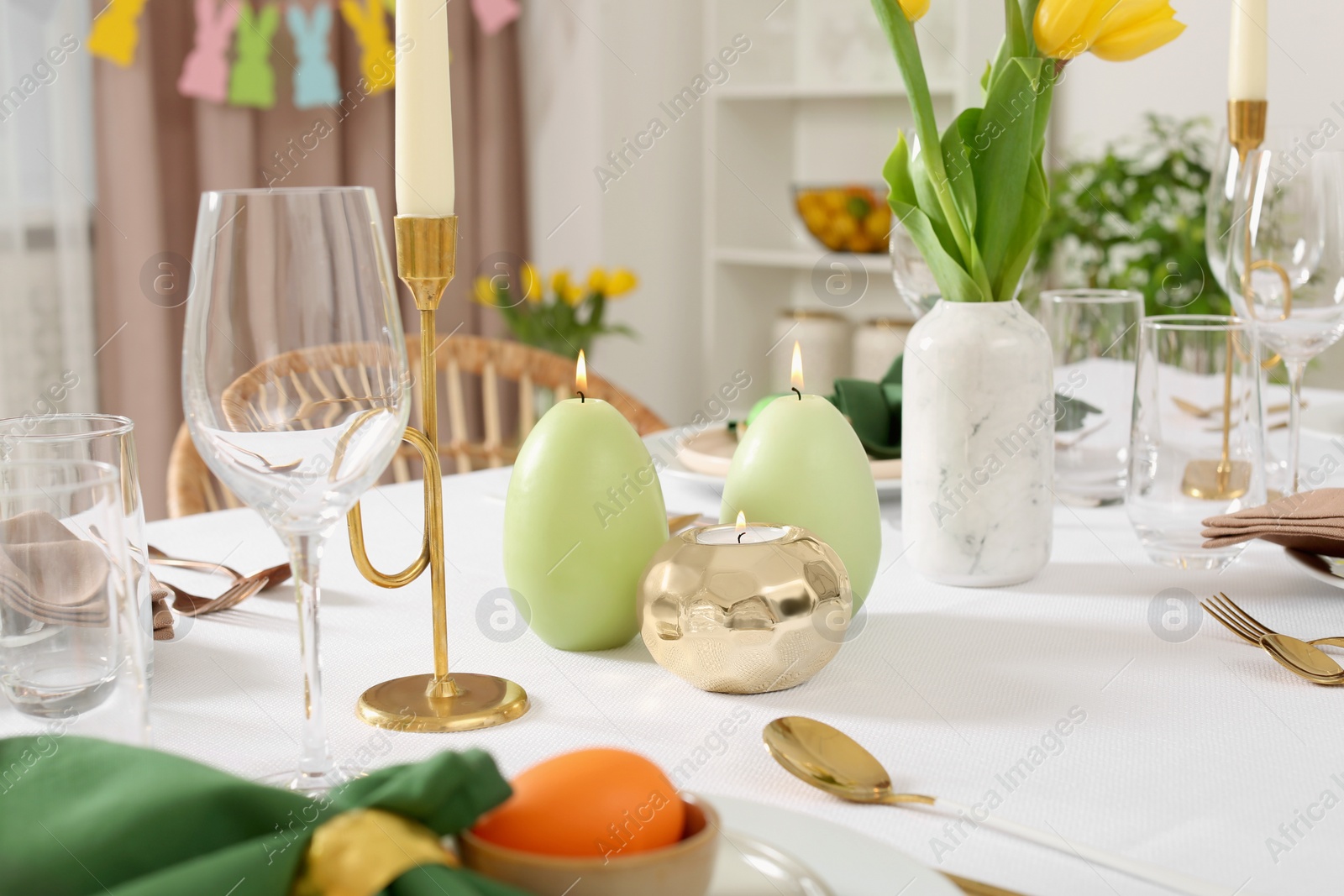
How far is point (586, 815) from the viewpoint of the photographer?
406mm

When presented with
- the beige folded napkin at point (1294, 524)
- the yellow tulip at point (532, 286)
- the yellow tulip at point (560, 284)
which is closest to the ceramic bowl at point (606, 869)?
the beige folded napkin at point (1294, 524)

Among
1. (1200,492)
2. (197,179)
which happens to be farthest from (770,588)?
(197,179)

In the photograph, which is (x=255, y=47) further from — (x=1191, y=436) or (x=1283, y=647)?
(x=1283, y=647)

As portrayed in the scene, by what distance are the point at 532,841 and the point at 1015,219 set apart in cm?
62

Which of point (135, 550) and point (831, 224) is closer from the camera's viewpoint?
→ point (135, 550)

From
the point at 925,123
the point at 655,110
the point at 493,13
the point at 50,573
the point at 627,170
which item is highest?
the point at 493,13

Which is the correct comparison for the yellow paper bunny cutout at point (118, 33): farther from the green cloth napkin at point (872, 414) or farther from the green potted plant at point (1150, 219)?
the green cloth napkin at point (872, 414)

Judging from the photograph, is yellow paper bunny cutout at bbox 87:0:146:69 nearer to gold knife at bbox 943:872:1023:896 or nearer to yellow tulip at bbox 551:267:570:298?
yellow tulip at bbox 551:267:570:298

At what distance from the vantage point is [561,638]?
0.77 metres

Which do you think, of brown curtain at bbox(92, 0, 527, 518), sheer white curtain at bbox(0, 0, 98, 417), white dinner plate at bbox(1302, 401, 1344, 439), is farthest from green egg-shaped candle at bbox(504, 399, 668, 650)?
sheer white curtain at bbox(0, 0, 98, 417)

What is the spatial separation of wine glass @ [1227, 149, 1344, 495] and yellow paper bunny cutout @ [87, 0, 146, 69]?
2086 mm

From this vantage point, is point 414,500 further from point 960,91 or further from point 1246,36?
point 960,91

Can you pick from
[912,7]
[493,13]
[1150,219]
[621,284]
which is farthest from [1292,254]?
[493,13]

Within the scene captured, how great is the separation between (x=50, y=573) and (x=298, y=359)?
6.2 inches
